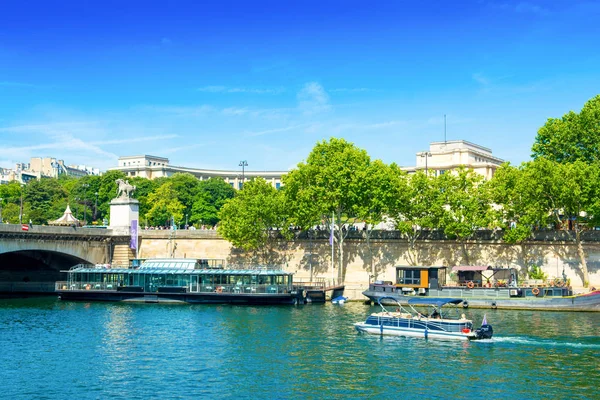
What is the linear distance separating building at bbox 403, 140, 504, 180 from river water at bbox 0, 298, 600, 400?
81.2m

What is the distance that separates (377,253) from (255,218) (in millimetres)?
16164

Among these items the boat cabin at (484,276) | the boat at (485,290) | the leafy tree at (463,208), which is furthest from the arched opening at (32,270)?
Answer: the boat cabin at (484,276)

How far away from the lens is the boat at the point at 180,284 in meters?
73.7

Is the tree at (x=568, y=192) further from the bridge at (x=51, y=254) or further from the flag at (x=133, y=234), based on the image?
the bridge at (x=51, y=254)

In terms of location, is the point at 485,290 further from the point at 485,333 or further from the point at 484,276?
the point at 485,333

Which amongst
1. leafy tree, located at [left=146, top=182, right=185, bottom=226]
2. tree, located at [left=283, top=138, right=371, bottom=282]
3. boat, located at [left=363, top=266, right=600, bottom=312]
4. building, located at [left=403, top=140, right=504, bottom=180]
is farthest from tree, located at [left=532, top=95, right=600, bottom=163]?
leafy tree, located at [left=146, top=182, right=185, bottom=226]

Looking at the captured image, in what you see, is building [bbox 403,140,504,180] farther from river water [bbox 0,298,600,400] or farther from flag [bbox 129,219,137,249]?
river water [bbox 0,298,600,400]

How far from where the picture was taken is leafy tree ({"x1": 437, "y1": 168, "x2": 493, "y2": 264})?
267ft

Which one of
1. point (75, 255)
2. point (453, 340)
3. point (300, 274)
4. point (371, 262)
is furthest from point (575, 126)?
point (75, 255)

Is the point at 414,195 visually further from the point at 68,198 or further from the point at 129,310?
the point at 68,198

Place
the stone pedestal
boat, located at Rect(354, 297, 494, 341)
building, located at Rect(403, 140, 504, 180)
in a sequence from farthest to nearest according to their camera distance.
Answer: building, located at Rect(403, 140, 504, 180), the stone pedestal, boat, located at Rect(354, 297, 494, 341)

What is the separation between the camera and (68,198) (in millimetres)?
163125

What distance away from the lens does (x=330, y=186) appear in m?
85.7

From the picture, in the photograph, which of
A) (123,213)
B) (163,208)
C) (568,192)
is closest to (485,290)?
(568,192)
